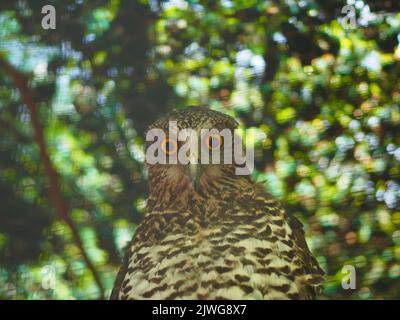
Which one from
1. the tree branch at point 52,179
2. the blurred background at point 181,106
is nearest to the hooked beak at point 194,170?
the blurred background at point 181,106

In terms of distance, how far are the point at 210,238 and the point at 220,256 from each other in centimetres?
5

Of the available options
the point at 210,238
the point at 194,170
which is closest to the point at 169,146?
the point at 194,170

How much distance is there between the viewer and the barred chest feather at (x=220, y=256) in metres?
1.10

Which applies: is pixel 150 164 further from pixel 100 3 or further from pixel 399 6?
pixel 399 6

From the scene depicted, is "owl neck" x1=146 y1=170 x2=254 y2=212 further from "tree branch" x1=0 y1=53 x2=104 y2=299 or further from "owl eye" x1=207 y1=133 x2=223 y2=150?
"tree branch" x1=0 y1=53 x2=104 y2=299

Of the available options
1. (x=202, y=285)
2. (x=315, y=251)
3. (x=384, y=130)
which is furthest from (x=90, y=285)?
(x=384, y=130)

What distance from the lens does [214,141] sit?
1.23m

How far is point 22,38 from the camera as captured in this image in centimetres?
143

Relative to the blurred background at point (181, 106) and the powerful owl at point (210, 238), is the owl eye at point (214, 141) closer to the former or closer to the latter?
the powerful owl at point (210, 238)

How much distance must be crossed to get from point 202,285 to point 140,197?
1.10 ft

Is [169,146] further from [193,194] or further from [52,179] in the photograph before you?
→ [52,179]

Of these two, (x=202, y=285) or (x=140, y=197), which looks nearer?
(x=202, y=285)

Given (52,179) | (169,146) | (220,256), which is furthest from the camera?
(52,179)

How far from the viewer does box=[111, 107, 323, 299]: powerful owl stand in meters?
1.11
